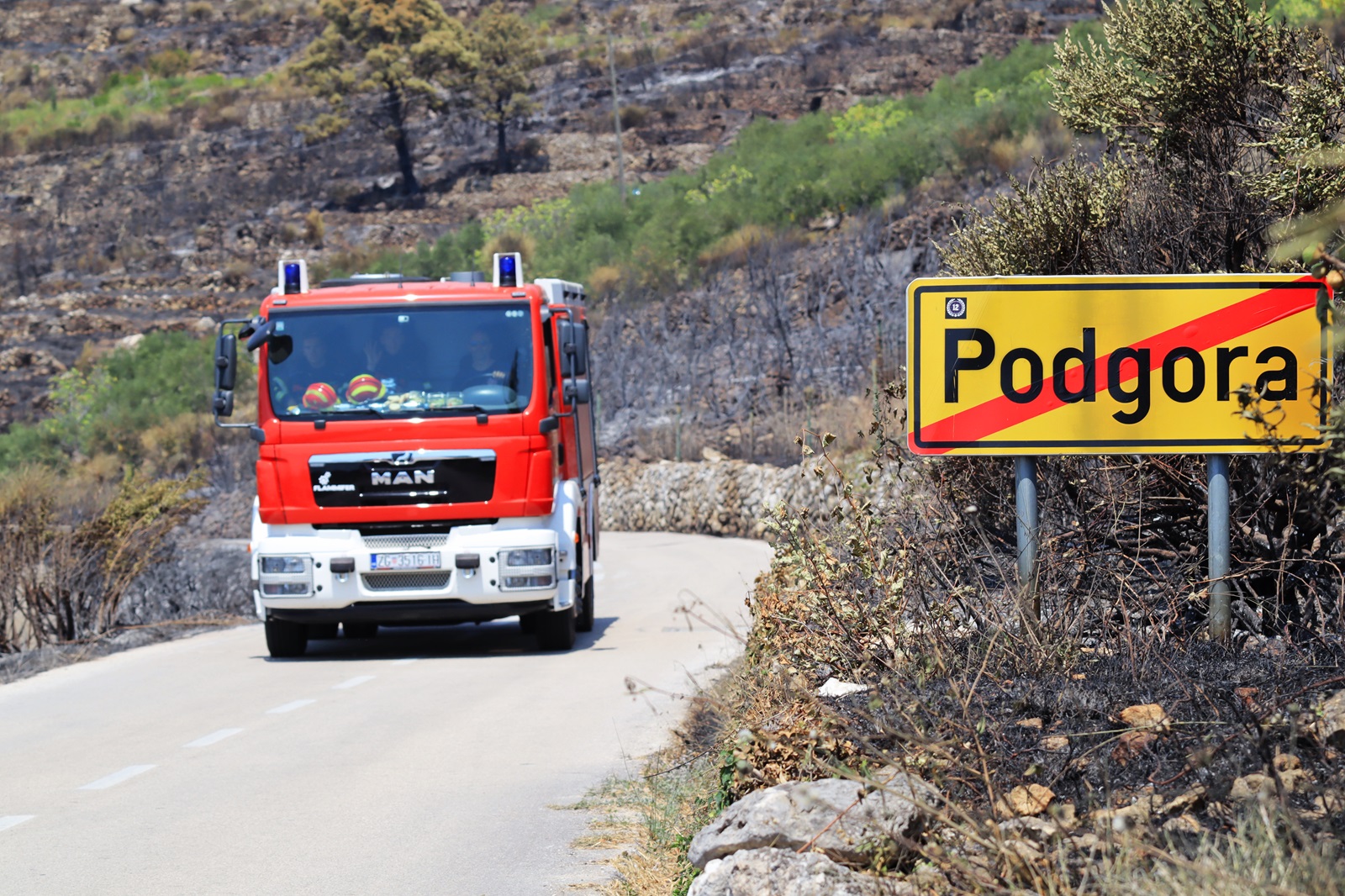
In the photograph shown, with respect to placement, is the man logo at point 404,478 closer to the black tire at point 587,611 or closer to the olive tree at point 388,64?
the black tire at point 587,611

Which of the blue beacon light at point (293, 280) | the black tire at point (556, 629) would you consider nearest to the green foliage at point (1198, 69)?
the black tire at point (556, 629)

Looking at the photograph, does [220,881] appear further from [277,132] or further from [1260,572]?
[277,132]

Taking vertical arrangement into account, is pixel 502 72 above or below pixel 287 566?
above

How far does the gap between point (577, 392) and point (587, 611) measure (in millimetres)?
3125

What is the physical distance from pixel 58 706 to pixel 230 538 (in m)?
27.2

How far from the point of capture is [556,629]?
1402cm

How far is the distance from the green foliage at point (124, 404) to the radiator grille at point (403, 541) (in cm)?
3563

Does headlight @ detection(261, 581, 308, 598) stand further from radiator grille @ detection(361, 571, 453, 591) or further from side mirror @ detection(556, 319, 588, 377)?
side mirror @ detection(556, 319, 588, 377)

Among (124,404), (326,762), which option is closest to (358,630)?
(326,762)

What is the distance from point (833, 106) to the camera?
8006 cm

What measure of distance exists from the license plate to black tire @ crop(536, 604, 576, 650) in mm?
1284

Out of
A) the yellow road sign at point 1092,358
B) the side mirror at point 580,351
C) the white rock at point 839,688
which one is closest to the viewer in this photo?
the white rock at point 839,688

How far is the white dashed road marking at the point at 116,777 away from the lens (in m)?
7.82

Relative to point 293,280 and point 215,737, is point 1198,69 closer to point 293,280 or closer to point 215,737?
point 215,737
